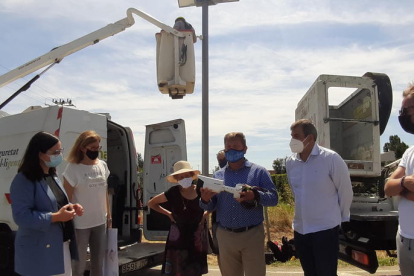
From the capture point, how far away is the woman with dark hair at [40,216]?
2.81 metres

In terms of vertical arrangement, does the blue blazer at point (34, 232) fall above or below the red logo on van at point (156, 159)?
below

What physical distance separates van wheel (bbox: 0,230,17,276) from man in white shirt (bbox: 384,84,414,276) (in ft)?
14.1

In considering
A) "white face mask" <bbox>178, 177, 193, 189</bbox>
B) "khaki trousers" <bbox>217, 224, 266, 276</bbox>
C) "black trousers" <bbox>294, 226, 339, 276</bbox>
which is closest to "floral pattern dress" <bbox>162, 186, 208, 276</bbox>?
"white face mask" <bbox>178, 177, 193, 189</bbox>

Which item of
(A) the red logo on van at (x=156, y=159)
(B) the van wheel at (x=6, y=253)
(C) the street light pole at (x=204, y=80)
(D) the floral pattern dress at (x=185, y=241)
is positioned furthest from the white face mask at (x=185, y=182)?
(A) the red logo on van at (x=156, y=159)

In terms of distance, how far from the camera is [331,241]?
320cm

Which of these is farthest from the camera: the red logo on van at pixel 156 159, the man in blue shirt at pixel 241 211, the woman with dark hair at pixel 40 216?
the red logo on van at pixel 156 159

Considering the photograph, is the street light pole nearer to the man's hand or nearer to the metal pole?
the metal pole

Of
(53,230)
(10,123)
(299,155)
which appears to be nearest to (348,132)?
(299,155)

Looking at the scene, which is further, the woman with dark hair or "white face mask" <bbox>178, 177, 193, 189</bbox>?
"white face mask" <bbox>178, 177, 193, 189</bbox>

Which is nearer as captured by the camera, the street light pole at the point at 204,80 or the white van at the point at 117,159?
the street light pole at the point at 204,80

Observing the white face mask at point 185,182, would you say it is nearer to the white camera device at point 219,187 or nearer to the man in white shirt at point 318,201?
the white camera device at point 219,187

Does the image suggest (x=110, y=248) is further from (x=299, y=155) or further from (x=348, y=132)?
(x=348, y=132)

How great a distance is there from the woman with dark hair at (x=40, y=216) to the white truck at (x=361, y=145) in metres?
2.84

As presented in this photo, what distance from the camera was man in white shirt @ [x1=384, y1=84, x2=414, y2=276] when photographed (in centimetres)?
258
